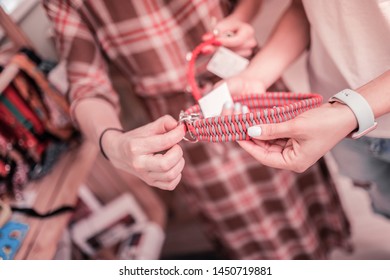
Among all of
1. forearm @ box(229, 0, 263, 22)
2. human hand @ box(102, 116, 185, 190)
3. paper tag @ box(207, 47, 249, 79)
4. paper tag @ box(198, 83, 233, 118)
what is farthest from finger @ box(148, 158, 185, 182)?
forearm @ box(229, 0, 263, 22)

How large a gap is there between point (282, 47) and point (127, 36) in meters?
0.36

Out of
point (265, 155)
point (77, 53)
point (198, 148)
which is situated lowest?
point (198, 148)

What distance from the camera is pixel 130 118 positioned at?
119 centimetres

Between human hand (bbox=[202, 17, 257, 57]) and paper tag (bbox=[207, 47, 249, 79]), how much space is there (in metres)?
0.02

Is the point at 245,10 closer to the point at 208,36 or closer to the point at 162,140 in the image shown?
the point at 208,36

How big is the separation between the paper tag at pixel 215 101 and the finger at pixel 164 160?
102 mm

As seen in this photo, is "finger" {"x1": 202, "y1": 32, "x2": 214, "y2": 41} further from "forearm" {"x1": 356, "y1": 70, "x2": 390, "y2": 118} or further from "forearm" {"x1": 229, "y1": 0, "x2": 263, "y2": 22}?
"forearm" {"x1": 356, "y1": 70, "x2": 390, "y2": 118}

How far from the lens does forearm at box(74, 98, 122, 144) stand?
776mm

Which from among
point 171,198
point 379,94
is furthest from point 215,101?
point 171,198

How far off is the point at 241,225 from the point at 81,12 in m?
0.80

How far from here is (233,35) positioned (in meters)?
0.77

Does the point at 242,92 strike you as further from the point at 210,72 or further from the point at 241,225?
the point at 241,225

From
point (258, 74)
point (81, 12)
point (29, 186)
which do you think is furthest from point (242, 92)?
point (29, 186)

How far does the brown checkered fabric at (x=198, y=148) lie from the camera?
0.80 metres
